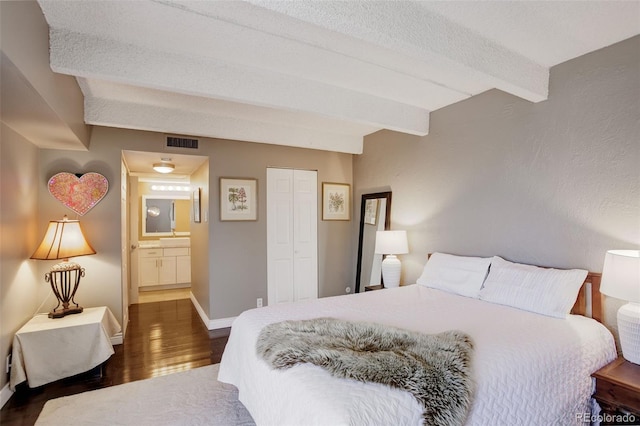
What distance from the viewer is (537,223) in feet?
8.46

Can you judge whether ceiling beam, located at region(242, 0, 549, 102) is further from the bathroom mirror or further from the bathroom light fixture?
the bathroom mirror

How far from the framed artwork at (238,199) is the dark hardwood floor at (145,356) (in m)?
1.43

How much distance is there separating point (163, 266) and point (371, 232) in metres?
4.05

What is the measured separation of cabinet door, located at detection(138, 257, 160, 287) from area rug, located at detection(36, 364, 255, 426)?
3.64m

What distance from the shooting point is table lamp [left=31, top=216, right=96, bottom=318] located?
111 inches

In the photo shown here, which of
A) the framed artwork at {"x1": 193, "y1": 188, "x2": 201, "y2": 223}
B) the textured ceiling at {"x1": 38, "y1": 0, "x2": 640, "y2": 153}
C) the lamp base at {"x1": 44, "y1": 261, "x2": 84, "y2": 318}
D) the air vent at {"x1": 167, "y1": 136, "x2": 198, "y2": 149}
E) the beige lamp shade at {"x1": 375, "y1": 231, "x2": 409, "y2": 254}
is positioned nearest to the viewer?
the textured ceiling at {"x1": 38, "y1": 0, "x2": 640, "y2": 153}

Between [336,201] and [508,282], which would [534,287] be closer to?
[508,282]

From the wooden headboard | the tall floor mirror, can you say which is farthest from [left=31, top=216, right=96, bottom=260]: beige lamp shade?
the wooden headboard

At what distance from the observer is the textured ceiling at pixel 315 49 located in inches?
70.2

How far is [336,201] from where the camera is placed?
4.77 metres

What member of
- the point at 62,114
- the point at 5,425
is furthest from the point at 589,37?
the point at 5,425

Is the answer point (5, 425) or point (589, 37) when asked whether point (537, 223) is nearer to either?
point (589, 37)

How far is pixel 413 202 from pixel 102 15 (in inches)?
125

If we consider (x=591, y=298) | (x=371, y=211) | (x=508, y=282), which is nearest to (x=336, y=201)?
(x=371, y=211)
